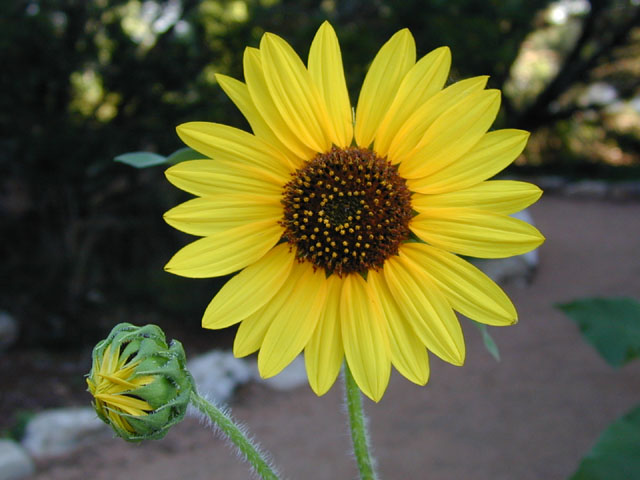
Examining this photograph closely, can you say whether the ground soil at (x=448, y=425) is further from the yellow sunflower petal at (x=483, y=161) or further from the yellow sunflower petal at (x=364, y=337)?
the yellow sunflower petal at (x=483, y=161)

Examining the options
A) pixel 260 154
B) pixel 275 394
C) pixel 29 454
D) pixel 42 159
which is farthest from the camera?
pixel 275 394

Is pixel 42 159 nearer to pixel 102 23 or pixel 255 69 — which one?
pixel 102 23

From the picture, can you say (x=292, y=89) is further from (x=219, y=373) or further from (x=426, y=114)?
(x=219, y=373)

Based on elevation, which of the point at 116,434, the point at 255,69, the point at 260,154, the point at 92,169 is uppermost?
the point at 255,69

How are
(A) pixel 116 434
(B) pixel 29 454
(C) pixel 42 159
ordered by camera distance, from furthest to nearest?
(C) pixel 42 159
(B) pixel 29 454
(A) pixel 116 434

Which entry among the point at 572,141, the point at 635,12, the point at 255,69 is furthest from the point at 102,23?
→ the point at 572,141

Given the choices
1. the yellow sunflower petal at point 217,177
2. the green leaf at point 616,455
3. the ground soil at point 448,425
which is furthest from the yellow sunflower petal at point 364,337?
the ground soil at point 448,425

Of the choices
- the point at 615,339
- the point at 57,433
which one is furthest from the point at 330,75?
the point at 57,433
